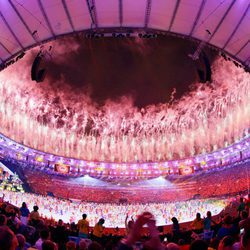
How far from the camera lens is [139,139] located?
4881cm

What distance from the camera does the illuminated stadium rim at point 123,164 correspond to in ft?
134

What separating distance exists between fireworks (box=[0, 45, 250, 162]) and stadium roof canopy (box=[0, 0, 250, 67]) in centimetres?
2132

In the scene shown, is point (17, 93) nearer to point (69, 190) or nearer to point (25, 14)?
point (69, 190)

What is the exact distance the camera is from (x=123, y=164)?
150ft

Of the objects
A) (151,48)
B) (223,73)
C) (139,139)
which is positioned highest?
(151,48)

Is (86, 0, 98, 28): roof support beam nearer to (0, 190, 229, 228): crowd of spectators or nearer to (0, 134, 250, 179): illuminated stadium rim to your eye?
(0, 190, 229, 228): crowd of spectators

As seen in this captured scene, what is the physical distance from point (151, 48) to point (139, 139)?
12.4 metres

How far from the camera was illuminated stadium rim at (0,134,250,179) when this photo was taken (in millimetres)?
40938

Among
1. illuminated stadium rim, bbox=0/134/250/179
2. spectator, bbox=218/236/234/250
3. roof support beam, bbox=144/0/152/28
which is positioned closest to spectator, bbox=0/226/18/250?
spectator, bbox=218/236/234/250

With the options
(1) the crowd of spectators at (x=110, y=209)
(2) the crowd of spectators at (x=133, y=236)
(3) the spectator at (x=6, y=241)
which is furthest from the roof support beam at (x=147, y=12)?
(1) the crowd of spectators at (x=110, y=209)

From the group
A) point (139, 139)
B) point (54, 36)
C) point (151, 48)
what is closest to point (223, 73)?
point (151, 48)

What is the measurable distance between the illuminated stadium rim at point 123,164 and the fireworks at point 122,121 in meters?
1.19

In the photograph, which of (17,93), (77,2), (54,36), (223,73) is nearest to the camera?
(77,2)

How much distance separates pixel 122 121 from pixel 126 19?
1240 inches
